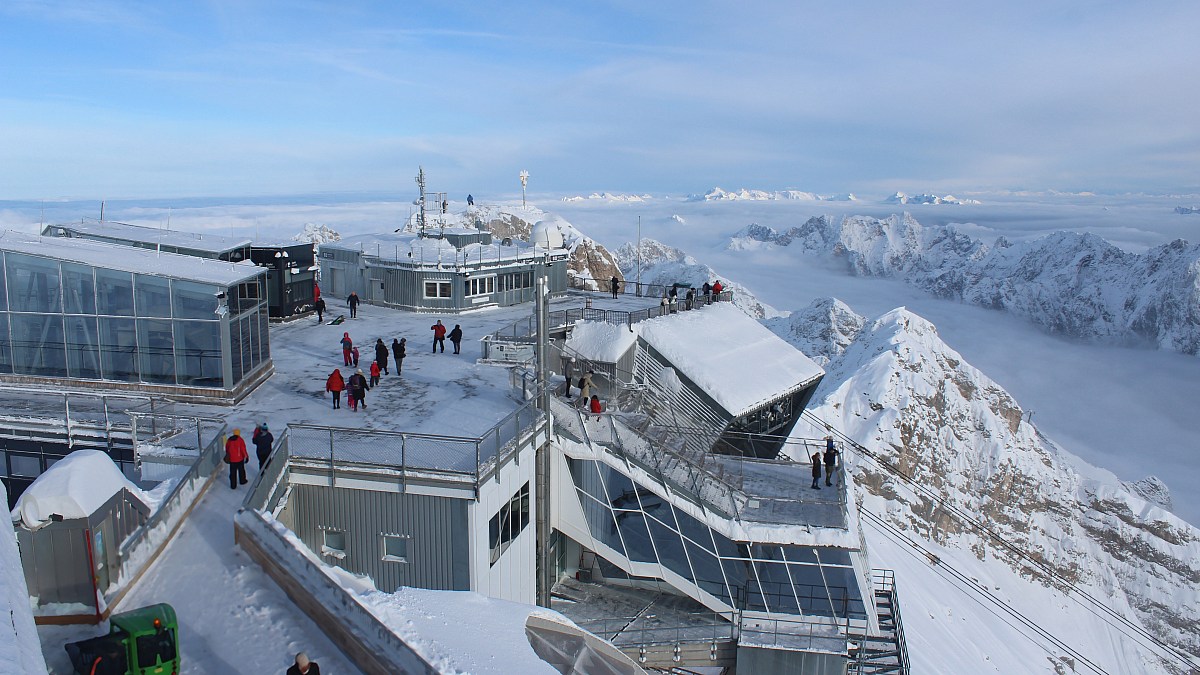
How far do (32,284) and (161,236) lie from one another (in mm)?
14750

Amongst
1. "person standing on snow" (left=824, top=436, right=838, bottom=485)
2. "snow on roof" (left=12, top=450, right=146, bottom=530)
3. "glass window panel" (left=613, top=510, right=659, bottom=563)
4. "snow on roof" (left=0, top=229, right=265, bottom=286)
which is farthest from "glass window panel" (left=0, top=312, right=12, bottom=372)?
"person standing on snow" (left=824, top=436, right=838, bottom=485)

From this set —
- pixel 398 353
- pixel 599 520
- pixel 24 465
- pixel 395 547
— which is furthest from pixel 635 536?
pixel 24 465

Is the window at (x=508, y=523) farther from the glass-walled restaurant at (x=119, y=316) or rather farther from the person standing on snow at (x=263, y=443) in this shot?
the glass-walled restaurant at (x=119, y=316)

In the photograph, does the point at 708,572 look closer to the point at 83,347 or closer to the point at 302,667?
the point at 302,667

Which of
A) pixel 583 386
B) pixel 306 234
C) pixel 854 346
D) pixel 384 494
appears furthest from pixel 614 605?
pixel 854 346

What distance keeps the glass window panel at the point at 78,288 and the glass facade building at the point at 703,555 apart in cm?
1338

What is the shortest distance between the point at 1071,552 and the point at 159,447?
623 feet

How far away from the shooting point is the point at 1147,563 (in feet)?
520

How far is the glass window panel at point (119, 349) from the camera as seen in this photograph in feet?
72.2

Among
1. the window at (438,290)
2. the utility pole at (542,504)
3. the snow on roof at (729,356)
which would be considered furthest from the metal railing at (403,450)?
the window at (438,290)

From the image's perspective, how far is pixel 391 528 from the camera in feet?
56.9

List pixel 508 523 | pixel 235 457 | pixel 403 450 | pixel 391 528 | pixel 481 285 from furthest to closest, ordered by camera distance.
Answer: pixel 481 285, pixel 508 523, pixel 391 528, pixel 403 450, pixel 235 457

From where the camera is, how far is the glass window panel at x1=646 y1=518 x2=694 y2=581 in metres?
21.9

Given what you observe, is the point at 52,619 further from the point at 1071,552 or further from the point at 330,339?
the point at 1071,552
